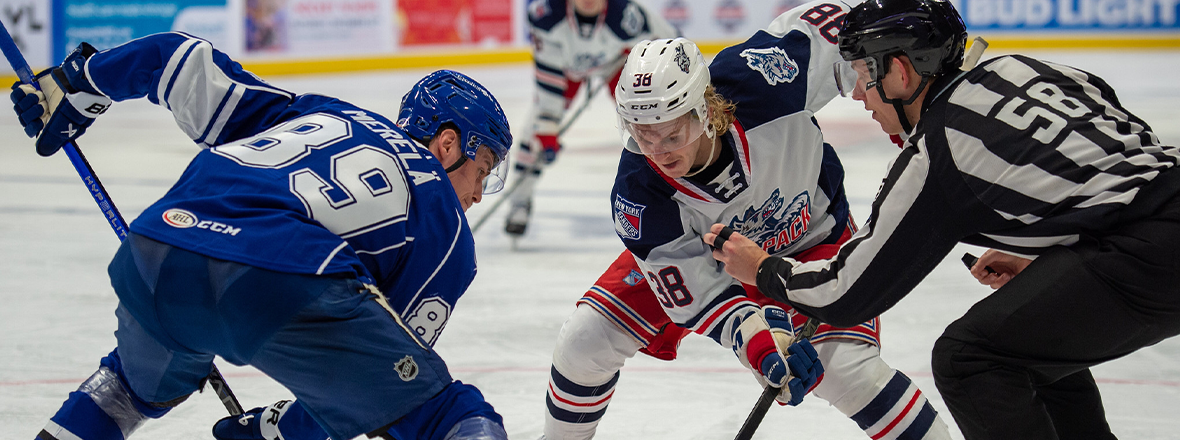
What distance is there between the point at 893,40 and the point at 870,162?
4997mm

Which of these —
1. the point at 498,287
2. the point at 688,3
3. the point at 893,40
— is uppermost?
the point at 893,40

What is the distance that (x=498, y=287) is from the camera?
13.1 feet

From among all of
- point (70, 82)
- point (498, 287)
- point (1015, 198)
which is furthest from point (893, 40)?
point (498, 287)

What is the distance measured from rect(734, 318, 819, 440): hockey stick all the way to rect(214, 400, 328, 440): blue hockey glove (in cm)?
77

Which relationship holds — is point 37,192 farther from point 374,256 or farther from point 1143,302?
point 1143,302

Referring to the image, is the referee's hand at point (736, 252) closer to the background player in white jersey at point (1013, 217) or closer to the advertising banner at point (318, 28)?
the background player in white jersey at point (1013, 217)

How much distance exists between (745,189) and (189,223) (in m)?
1.03

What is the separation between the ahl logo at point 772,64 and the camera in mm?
2166

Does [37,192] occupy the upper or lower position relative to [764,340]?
lower

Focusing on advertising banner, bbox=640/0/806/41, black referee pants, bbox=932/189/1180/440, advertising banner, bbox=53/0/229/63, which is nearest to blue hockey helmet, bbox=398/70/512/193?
black referee pants, bbox=932/189/1180/440

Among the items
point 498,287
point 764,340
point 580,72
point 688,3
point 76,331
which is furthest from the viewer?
point 688,3

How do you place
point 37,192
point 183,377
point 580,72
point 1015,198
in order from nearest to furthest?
point 1015,198 → point 183,377 → point 580,72 → point 37,192

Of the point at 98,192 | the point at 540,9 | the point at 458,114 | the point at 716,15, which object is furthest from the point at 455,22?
the point at 458,114

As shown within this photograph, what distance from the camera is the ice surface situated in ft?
8.60
